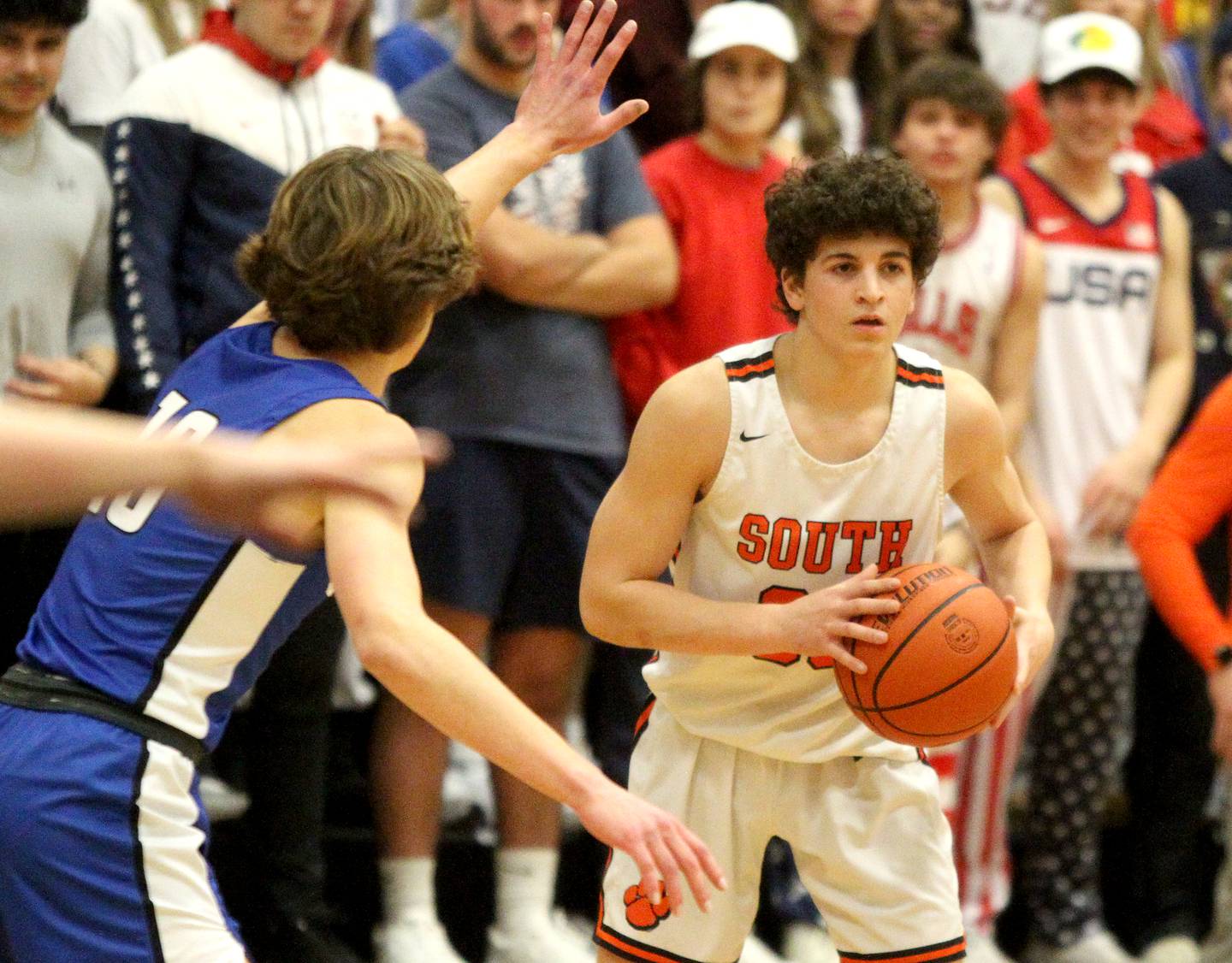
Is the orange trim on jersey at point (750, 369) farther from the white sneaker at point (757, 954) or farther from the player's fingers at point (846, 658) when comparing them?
the white sneaker at point (757, 954)

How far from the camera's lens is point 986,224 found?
5.36m

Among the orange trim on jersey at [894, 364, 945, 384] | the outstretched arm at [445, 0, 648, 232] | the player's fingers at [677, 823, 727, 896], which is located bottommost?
the player's fingers at [677, 823, 727, 896]

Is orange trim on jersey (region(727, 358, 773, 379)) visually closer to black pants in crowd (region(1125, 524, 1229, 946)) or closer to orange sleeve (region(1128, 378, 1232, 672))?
orange sleeve (region(1128, 378, 1232, 672))

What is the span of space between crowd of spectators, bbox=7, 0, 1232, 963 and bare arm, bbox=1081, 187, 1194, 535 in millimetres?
12

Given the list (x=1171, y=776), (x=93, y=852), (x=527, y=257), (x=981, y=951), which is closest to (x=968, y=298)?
(x=527, y=257)

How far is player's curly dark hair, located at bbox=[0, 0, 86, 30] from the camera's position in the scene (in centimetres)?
425

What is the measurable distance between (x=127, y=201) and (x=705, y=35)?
175 cm

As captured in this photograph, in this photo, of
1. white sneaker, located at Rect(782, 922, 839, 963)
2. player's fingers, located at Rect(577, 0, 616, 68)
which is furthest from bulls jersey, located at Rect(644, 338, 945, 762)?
white sneaker, located at Rect(782, 922, 839, 963)

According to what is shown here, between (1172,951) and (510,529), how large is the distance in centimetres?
236

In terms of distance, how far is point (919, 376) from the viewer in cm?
362

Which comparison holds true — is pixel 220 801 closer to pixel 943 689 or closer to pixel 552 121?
pixel 552 121

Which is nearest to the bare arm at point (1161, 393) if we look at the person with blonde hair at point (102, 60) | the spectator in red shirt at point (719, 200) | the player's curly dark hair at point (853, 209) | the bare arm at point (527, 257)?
the spectator in red shirt at point (719, 200)

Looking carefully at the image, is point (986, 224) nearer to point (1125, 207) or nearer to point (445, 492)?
point (1125, 207)

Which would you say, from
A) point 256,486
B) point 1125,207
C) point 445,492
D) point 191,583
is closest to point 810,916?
point 445,492
